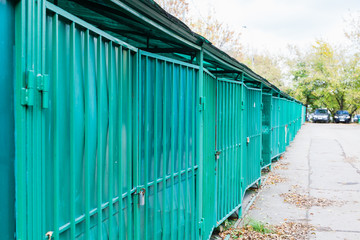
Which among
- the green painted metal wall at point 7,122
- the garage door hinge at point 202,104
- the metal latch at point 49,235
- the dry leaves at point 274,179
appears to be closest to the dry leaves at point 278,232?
the garage door hinge at point 202,104

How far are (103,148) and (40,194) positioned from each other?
83cm

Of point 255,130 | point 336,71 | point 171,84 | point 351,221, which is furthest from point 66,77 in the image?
point 336,71

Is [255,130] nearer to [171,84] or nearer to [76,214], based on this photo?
[171,84]

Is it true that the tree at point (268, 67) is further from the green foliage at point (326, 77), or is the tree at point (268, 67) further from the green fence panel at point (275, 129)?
the green fence panel at point (275, 129)

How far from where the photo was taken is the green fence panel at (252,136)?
8009 millimetres

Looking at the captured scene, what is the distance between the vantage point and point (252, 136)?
879cm

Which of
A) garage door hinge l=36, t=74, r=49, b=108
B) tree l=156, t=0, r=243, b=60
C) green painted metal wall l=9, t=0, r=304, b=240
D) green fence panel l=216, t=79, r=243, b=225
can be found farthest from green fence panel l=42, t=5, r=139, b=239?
tree l=156, t=0, r=243, b=60

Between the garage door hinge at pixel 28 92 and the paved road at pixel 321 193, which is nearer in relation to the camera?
the garage door hinge at pixel 28 92

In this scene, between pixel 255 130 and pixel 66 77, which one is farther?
pixel 255 130

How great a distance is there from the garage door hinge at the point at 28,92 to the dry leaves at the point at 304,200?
726 cm

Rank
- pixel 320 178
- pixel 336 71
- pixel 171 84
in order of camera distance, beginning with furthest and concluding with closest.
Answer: pixel 336 71, pixel 320 178, pixel 171 84

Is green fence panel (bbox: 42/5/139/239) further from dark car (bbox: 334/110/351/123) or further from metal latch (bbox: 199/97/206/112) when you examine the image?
dark car (bbox: 334/110/351/123)

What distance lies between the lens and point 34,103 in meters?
1.76

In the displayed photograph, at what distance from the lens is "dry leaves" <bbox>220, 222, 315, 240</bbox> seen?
589cm
